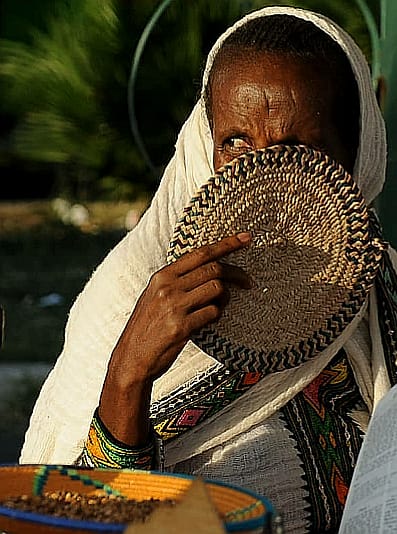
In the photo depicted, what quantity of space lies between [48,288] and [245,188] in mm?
7666

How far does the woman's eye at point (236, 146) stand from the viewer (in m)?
1.81

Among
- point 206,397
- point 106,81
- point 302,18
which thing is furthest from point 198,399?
point 106,81

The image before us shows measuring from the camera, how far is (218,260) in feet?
5.35

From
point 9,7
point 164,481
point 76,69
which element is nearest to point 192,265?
point 164,481

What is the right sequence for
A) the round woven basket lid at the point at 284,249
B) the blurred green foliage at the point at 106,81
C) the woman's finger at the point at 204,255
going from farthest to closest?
1. the blurred green foliage at the point at 106,81
2. the round woven basket lid at the point at 284,249
3. the woman's finger at the point at 204,255

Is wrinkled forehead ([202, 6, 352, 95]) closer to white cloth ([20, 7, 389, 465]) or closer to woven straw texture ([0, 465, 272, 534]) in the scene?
white cloth ([20, 7, 389, 465])

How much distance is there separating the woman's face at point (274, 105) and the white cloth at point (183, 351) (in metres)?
0.08

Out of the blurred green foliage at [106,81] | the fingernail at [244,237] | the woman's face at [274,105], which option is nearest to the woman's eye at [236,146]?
the woman's face at [274,105]

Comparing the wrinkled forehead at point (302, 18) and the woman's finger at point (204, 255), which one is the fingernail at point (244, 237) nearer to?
the woman's finger at point (204, 255)

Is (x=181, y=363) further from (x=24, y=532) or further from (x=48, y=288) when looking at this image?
(x=48, y=288)

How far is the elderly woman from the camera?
1.80 metres

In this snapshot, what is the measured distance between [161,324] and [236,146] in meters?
0.41

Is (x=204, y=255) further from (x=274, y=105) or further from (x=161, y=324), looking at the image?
(x=274, y=105)

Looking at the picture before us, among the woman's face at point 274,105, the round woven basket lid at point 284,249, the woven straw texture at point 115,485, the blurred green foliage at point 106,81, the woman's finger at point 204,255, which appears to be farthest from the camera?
the blurred green foliage at point 106,81
